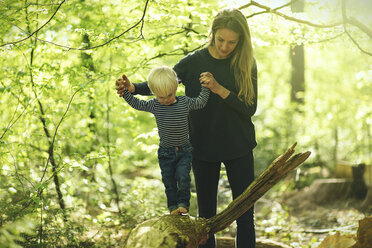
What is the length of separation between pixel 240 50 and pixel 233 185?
1.18 meters

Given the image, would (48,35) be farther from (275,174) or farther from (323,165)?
(323,165)

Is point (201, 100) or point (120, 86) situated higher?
point (120, 86)

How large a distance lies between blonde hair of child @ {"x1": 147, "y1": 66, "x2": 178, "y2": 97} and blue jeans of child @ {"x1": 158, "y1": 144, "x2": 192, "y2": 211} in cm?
49

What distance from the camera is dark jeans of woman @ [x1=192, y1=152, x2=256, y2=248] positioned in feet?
9.62

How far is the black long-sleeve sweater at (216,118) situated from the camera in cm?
287

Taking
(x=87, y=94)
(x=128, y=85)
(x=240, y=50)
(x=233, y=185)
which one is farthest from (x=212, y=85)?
(x=87, y=94)

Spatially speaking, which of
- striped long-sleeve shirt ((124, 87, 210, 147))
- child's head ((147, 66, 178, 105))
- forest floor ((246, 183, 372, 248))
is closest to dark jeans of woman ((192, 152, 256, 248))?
striped long-sleeve shirt ((124, 87, 210, 147))

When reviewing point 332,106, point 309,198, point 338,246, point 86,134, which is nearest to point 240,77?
point 338,246

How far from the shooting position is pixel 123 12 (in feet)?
17.0

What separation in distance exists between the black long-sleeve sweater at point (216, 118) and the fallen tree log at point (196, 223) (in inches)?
11.8

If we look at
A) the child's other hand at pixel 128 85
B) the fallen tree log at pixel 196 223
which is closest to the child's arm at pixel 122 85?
the child's other hand at pixel 128 85

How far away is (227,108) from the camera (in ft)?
9.48

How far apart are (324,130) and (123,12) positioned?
21.6 feet

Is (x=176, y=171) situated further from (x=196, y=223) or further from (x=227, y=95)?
(x=227, y=95)
